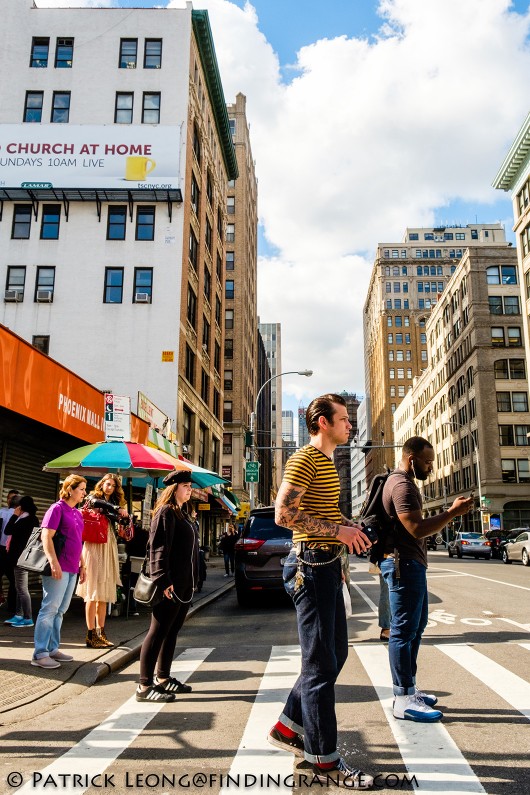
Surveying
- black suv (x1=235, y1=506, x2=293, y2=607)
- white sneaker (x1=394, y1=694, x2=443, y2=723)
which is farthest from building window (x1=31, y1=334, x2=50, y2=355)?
white sneaker (x1=394, y1=694, x2=443, y2=723)

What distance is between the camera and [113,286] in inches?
1288

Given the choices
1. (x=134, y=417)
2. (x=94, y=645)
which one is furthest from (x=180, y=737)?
(x=134, y=417)

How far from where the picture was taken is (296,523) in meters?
3.75

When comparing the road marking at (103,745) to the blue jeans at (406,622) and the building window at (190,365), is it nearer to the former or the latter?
the blue jeans at (406,622)

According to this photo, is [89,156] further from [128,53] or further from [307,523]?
[307,523]

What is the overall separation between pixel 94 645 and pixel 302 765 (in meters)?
4.87

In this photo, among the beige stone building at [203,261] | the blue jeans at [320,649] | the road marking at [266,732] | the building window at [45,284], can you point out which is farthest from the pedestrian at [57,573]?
the building window at [45,284]

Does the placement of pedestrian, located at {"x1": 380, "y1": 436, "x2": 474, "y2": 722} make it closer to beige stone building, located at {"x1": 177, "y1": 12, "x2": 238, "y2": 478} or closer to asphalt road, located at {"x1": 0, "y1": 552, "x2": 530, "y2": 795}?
asphalt road, located at {"x1": 0, "y1": 552, "x2": 530, "y2": 795}

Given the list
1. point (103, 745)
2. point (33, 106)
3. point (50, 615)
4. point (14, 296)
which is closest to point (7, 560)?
point (50, 615)

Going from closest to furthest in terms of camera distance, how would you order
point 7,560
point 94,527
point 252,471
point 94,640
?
point 94,640, point 94,527, point 7,560, point 252,471

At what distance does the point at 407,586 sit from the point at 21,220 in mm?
33901

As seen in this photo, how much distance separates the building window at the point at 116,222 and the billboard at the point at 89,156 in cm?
126

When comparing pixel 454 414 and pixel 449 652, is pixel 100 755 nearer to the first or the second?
pixel 449 652

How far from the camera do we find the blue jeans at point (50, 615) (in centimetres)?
684
